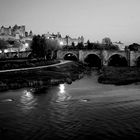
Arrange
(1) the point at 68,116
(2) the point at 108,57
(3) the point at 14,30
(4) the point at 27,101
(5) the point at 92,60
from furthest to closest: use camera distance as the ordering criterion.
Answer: (3) the point at 14,30
(5) the point at 92,60
(2) the point at 108,57
(4) the point at 27,101
(1) the point at 68,116

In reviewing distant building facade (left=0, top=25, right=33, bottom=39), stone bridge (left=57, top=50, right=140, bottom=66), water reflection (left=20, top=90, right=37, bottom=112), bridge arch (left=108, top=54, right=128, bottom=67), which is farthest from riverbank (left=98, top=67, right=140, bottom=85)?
distant building facade (left=0, top=25, right=33, bottom=39)

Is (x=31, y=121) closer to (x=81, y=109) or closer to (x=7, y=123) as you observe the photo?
(x=7, y=123)

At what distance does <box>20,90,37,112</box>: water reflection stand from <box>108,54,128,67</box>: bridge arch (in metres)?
66.4

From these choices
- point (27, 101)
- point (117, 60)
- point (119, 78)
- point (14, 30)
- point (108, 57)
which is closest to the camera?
point (27, 101)

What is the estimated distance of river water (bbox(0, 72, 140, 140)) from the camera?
15547 millimetres

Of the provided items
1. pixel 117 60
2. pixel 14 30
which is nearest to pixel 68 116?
pixel 117 60

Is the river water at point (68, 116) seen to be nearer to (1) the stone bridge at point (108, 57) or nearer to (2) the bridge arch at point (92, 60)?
(1) the stone bridge at point (108, 57)

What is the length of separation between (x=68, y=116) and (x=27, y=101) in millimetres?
7564

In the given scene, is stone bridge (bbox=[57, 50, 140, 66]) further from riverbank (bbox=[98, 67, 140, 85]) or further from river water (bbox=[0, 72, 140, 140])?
river water (bbox=[0, 72, 140, 140])

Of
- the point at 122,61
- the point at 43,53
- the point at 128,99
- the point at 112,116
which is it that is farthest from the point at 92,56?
the point at 112,116

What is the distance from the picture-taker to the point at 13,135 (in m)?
15.3

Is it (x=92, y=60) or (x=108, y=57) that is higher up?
(x=108, y=57)

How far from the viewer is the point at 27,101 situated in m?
25.1

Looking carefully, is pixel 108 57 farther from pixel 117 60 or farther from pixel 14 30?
pixel 14 30
